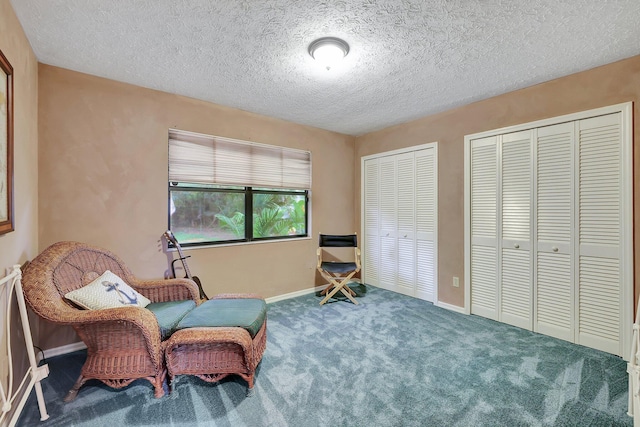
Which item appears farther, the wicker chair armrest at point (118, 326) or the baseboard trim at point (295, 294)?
the baseboard trim at point (295, 294)

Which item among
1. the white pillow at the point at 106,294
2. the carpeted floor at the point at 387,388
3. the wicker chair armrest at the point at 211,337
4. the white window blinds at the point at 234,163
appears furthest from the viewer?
the white window blinds at the point at 234,163

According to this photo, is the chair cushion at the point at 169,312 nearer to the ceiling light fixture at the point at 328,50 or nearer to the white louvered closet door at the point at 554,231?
the ceiling light fixture at the point at 328,50

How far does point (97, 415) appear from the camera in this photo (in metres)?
1.67

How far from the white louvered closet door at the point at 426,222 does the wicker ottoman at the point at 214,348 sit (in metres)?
2.46

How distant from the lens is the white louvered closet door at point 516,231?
2.78 m

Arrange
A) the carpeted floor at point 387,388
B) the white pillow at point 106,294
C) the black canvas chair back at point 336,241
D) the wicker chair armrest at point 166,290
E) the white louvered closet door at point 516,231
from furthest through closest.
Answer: the black canvas chair back at point 336,241
the white louvered closet door at point 516,231
the wicker chair armrest at point 166,290
the white pillow at point 106,294
the carpeted floor at point 387,388

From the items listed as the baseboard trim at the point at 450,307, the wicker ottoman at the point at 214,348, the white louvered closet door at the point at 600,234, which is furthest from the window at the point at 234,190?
the white louvered closet door at the point at 600,234

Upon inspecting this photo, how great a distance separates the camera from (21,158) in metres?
1.91

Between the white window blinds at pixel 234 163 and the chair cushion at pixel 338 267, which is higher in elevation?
the white window blinds at pixel 234 163

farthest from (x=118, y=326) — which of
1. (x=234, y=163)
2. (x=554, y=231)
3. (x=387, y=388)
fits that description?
(x=554, y=231)

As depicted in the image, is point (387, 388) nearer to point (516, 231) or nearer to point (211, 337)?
point (211, 337)

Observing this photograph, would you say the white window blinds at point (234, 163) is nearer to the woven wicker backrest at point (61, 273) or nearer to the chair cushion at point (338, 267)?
the woven wicker backrest at point (61, 273)

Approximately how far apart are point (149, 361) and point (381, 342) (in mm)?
1859

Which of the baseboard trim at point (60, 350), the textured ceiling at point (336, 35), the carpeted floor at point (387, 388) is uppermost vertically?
the textured ceiling at point (336, 35)
